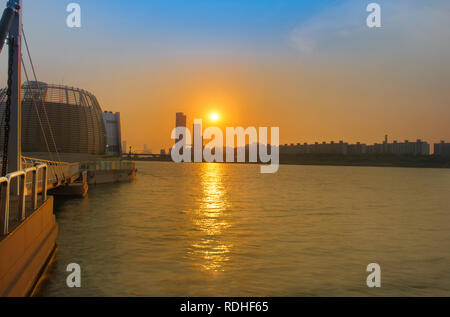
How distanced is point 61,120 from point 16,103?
408ft

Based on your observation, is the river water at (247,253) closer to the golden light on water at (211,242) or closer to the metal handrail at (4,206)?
the golden light on water at (211,242)

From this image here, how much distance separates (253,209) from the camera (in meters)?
31.0

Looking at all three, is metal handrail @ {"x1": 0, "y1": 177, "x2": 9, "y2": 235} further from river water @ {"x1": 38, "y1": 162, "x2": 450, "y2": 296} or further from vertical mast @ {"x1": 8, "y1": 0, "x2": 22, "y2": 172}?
vertical mast @ {"x1": 8, "y1": 0, "x2": 22, "y2": 172}

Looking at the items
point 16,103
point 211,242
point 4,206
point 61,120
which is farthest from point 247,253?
point 61,120

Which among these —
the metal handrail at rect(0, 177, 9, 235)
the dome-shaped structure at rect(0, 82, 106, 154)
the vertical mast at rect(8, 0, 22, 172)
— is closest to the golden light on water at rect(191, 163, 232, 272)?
the metal handrail at rect(0, 177, 9, 235)

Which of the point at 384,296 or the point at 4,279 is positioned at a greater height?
the point at 4,279

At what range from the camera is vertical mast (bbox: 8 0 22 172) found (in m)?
16.5

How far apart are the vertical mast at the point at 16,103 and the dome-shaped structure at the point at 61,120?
384 ft

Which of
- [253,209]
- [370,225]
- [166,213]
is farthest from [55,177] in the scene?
[370,225]

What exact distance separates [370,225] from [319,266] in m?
11.4

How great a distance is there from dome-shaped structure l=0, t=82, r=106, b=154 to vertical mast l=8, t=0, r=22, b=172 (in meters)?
117
